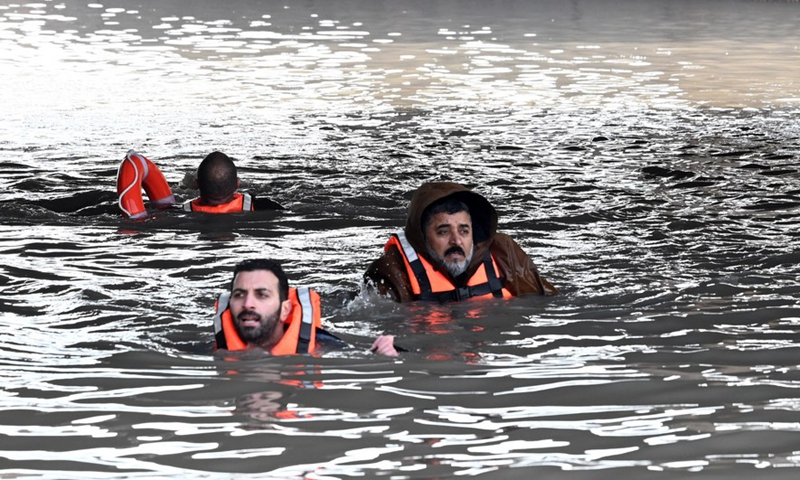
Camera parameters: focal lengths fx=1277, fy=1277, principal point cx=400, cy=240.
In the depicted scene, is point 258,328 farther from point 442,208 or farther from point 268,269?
point 442,208

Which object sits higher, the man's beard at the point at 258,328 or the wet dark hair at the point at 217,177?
the wet dark hair at the point at 217,177

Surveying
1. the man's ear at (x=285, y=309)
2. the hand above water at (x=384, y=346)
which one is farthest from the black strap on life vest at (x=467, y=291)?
the man's ear at (x=285, y=309)

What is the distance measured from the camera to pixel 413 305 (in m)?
8.44

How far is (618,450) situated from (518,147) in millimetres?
12127

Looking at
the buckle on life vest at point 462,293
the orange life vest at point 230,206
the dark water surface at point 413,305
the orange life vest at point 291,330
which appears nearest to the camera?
the dark water surface at point 413,305

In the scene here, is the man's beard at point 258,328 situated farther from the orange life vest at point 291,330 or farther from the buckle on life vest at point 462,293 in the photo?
the buckle on life vest at point 462,293

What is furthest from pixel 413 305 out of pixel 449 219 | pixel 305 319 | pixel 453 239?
pixel 305 319

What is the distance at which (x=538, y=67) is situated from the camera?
Result: 91.7ft

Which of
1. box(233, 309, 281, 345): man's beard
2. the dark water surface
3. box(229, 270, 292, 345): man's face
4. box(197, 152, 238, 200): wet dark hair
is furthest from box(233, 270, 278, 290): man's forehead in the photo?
box(197, 152, 238, 200): wet dark hair

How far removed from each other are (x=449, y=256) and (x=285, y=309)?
1.70 m

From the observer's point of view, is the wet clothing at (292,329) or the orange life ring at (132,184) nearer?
the wet clothing at (292,329)

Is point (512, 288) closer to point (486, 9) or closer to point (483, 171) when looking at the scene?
point (483, 171)

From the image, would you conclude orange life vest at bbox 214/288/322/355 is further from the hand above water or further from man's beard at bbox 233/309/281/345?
the hand above water

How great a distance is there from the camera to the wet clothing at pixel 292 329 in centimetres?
696
